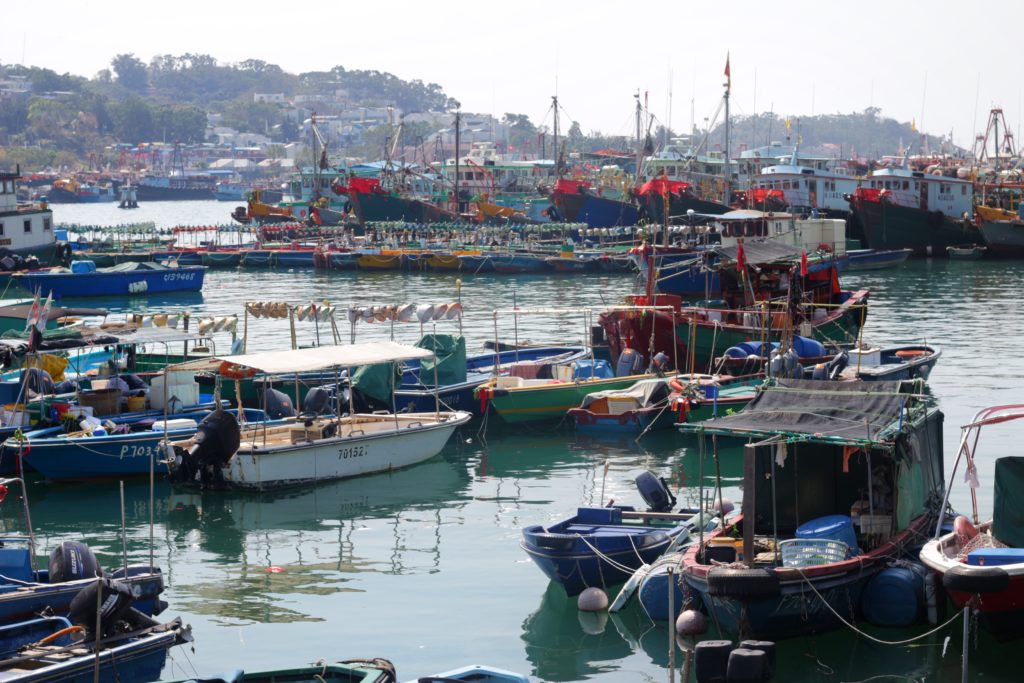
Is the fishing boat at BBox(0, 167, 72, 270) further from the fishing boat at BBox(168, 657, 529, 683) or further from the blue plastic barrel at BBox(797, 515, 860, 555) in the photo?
the fishing boat at BBox(168, 657, 529, 683)

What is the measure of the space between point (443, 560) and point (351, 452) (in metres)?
5.32

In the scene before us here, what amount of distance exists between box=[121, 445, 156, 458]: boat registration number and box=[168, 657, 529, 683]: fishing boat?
38.7ft

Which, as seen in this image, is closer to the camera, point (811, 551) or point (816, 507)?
point (811, 551)

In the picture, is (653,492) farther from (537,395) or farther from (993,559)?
(537,395)

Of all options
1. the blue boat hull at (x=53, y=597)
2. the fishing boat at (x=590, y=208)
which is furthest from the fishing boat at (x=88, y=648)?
the fishing boat at (x=590, y=208)

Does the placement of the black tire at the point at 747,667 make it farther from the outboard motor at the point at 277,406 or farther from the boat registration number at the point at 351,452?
the outboard motor at the point at 277,406

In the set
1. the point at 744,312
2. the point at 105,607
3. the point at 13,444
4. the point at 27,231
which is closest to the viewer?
the point at 105,607

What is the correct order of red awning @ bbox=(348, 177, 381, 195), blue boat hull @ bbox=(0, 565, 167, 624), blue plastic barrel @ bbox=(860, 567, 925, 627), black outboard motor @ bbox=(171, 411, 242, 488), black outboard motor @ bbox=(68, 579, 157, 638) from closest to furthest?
1. black outboard motor @ bbox=(68, 579, 157, 638)
2. blue boat hull @ bbox=(0, 565, 167, 624)
3. blue plastic barrel @ bbox=(860, 567, 925, 627)
4. black outboard motor @ bbox=(171, 411, 242, 488)
5. red awning @ bbox=(348, 177, 381, 195)

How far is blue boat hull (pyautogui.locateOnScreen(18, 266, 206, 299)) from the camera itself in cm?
5950

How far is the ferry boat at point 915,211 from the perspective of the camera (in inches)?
2958

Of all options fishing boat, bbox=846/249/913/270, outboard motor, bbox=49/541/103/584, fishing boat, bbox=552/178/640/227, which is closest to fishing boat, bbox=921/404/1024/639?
outboard motor, bbox=49/541/103/584

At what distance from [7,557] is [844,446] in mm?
10098

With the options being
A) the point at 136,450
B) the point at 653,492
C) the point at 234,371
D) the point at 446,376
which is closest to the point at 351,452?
the point at 234,371

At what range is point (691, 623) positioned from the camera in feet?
51.3
